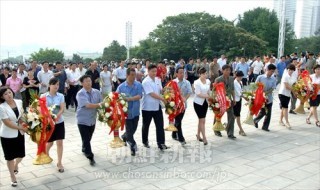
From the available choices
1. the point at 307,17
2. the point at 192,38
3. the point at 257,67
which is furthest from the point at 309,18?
the point at 257,67

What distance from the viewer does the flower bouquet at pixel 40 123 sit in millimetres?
5035

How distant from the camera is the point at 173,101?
6.84 meters

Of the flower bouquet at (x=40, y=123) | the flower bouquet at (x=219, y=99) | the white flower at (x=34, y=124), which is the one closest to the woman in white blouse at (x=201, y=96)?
the flower bouquet at (x=219, y=99)

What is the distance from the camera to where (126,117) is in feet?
20.6

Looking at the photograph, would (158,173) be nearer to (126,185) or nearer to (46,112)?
(126,185)

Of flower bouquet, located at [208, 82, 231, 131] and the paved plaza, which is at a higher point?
flower bouquet, located at [208, 82, 231, 131]

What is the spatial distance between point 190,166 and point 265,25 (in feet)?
186

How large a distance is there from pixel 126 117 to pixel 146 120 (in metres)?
0.56

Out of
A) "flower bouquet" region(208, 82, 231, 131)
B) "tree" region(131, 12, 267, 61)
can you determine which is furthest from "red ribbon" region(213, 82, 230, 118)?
"tree" region(131, 12, 267, 61)

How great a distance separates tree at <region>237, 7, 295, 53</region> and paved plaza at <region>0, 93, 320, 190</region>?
50.7 meters

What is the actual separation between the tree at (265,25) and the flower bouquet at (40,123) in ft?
177

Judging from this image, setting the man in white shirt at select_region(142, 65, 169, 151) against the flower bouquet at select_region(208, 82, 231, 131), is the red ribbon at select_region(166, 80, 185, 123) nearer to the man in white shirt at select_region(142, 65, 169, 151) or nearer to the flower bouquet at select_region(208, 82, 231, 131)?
the man in white shirt at select_region(142, 65, 169, 151)

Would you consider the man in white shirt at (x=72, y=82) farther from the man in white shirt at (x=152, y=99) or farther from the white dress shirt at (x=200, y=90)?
the white dress shirt at (x=200, y=90)

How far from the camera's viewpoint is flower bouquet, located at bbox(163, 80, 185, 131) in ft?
22.4
